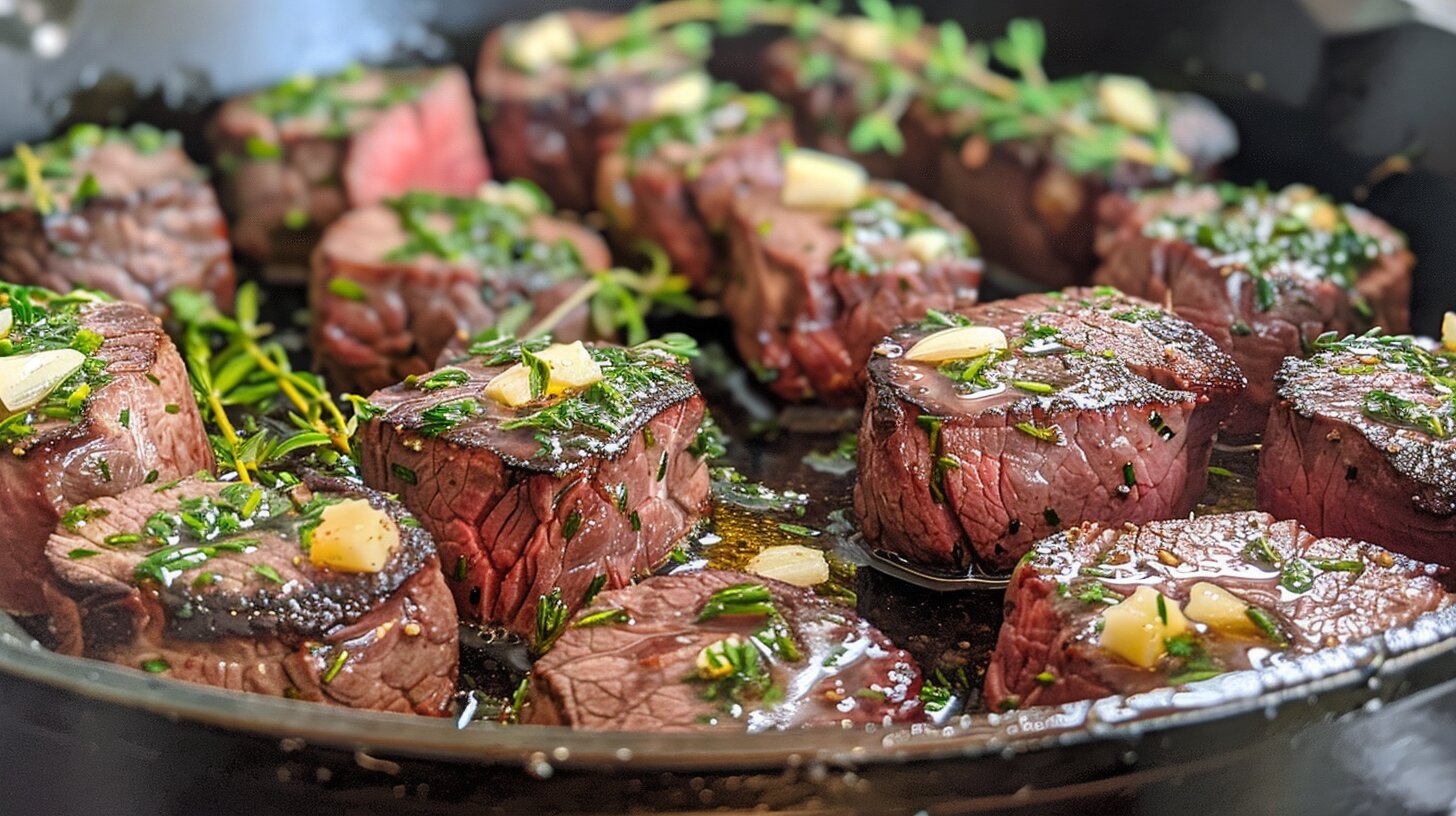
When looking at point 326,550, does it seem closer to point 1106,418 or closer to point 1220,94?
point 1106,418

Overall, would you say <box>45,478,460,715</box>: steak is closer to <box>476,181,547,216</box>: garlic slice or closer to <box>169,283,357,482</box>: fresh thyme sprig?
<box>169,283,357,482</box>: fresh thyme sprig

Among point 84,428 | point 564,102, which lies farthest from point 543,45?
point 84,428

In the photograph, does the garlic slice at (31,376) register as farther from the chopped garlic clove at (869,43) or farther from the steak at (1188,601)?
the chopped garlic clove at (869,43)

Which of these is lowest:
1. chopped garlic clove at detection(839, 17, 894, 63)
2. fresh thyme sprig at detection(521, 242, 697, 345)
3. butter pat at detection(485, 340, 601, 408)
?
fresh thyme sprig at detection(521, 242, 697, 345)

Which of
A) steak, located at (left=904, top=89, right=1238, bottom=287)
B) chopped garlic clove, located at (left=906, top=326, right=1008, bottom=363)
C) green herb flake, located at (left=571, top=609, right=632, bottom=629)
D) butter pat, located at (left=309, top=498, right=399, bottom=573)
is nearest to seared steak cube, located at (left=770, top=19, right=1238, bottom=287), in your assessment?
steak, located at (left=904, top=89, right=1238, bottom=287)

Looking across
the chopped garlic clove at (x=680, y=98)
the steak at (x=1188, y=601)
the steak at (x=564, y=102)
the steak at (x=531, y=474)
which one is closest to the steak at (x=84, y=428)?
the steak at (x=531, y=474)

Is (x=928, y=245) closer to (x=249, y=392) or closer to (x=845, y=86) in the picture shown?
(x=845, y=86)
